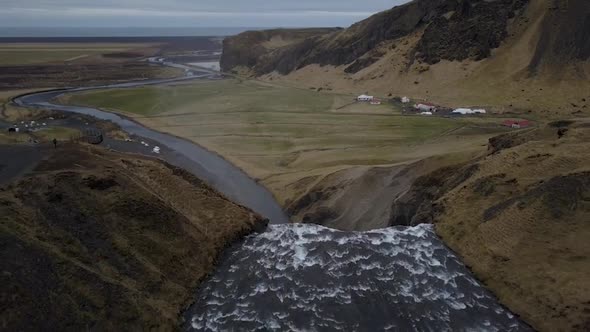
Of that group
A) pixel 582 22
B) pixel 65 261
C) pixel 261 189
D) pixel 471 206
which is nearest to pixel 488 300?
pixel 471 206

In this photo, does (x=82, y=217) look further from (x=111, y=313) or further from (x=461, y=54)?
(x=461, y=54)

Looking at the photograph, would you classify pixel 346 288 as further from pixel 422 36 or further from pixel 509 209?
pixel 422 36

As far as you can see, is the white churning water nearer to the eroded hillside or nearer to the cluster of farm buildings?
the eroded hillside

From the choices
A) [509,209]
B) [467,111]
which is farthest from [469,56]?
[509,209]

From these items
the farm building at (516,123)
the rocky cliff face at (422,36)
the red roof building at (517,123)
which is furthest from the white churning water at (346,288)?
the rocky cliff face at (422,36)

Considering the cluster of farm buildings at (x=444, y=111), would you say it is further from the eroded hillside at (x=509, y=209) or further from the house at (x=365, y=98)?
the eroded hillside at (x=509, y=209)
